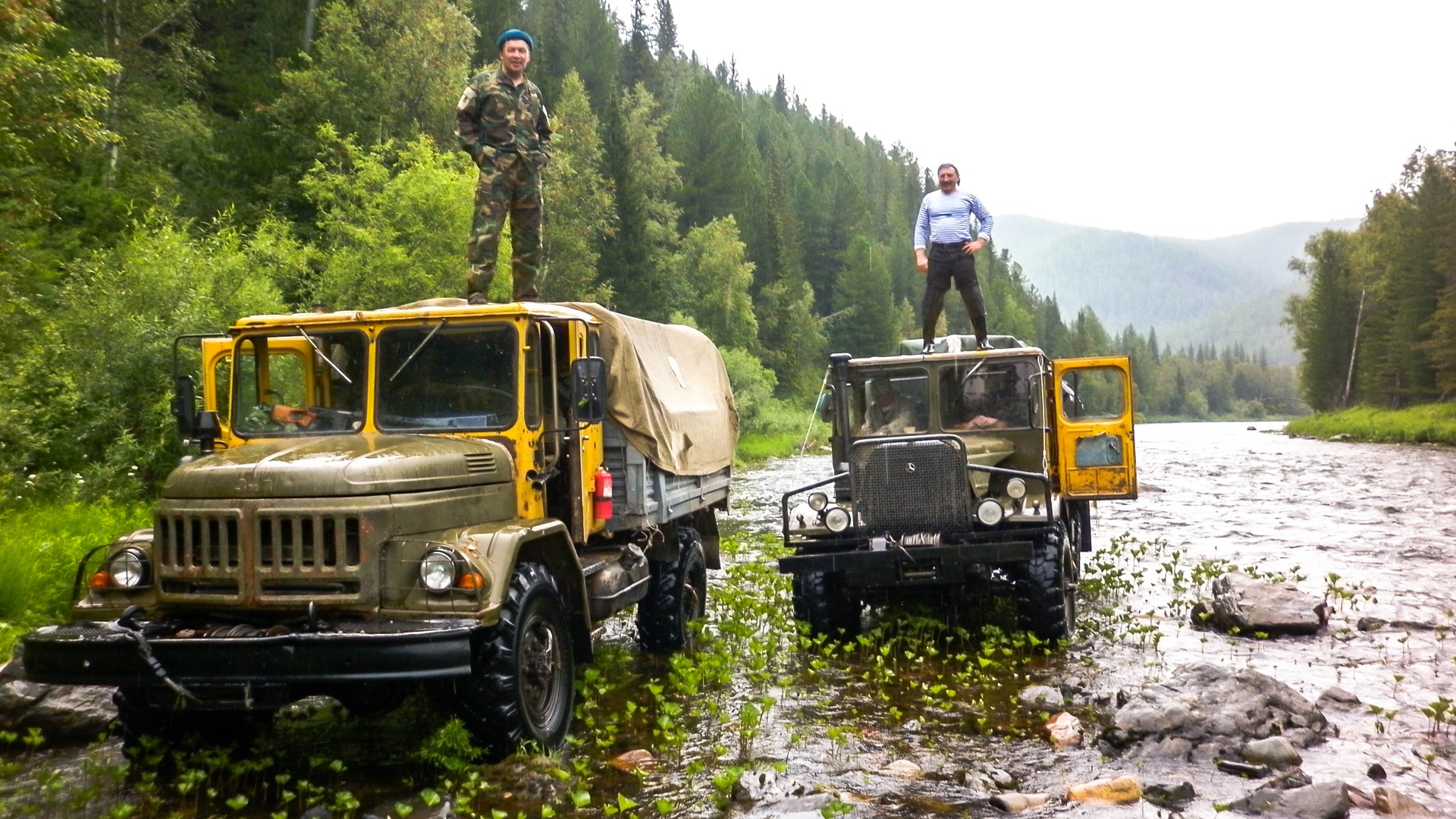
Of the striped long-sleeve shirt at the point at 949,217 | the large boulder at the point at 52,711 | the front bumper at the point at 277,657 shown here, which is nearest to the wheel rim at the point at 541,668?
the front bumper at the point at 277,657

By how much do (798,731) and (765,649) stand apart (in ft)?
6.33

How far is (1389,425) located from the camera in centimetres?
Result: 5281

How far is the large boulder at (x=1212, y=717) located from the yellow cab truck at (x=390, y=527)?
3093 mm

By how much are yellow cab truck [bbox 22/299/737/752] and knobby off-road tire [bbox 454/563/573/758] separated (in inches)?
0.5

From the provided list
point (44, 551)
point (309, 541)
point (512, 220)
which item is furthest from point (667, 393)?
point (44, 551)

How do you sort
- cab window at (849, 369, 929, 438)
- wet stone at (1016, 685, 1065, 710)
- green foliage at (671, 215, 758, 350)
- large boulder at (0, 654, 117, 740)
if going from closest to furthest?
1. large boulder at (0, 654, 117, 740)
2. wet stone at (1016, 685, 1065, 710)
3. cab window at (849, 369, 929, 438)
4. green foliage at (671, 215, 758, 350)

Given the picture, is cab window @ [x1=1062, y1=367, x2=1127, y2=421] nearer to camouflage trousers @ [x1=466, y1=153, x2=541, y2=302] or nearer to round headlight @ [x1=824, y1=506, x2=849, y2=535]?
round headlight @ [x1=824, y1=506, x2=849, y2=535]

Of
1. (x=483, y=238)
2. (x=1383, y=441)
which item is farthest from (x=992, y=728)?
(x=1383, y=441)

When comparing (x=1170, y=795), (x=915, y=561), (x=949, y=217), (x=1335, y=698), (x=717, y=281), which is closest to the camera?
(x=1170, y=795)

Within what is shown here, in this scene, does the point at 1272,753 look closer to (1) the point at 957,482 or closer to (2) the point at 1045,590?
(2) the point at 1045,590

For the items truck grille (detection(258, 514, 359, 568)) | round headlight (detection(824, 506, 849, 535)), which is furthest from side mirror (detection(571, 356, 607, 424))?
round headlight (detection(824, 506, 849, 535))

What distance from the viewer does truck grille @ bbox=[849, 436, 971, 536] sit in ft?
28.7

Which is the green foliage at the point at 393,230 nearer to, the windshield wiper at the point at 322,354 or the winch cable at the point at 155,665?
the windshield wiper at the point at 322,354

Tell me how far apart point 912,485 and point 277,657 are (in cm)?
522
